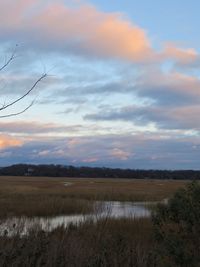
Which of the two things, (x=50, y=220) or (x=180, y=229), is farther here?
(x=50, y=220)

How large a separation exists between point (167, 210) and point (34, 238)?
4110mm

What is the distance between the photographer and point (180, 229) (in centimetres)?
961

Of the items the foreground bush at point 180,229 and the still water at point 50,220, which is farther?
the still water at point 50,220

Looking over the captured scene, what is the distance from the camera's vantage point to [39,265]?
6430mm

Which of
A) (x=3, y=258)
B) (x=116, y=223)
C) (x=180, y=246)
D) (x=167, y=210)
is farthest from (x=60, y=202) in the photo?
(x=3, y=258)

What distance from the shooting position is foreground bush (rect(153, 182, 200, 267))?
8.31 meters

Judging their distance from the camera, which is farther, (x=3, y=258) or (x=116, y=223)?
(x=116, y=223)

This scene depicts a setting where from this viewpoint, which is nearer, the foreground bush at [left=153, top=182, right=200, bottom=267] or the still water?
the foreground bush at [left=153, top=182, right=200, bottom=267]

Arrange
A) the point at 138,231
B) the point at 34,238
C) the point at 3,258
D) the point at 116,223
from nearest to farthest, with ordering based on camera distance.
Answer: the point at 3,258
the point at 34,238
the point at 138,231
the point at 116,223

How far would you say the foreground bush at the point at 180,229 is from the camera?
8.31m

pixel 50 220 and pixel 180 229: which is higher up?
pixel 180 229

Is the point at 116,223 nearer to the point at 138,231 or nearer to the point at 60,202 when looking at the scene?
the point at 138,231

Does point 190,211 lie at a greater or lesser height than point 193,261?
greater

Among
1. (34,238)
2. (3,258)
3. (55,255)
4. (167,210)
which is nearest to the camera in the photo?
(3,258)
